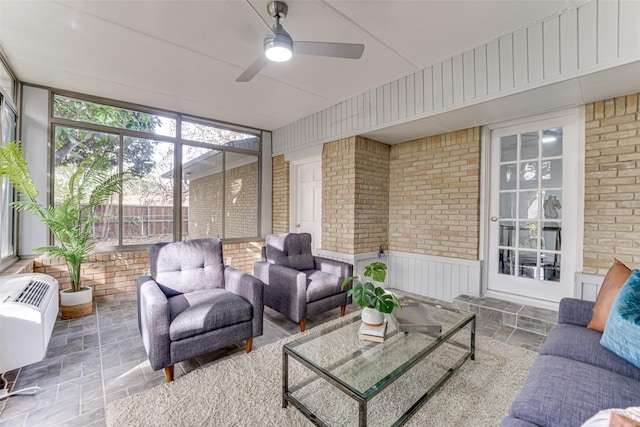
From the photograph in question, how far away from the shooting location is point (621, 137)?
2.51 meters

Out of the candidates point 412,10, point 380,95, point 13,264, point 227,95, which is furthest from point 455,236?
point 13,264

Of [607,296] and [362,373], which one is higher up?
[607,296]

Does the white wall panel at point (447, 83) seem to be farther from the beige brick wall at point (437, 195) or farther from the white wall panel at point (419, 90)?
the beige brick wall at point (437, 195)

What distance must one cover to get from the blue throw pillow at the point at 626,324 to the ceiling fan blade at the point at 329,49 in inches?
87.5

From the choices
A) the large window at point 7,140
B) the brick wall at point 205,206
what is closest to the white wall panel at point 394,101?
the brick wall at point 205,206

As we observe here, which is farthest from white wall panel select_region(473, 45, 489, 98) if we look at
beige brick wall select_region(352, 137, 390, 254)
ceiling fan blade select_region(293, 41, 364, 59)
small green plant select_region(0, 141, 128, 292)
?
small green plant select_region(0, 141, 128, 292)

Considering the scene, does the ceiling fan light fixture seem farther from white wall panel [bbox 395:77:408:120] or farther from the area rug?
the area rug

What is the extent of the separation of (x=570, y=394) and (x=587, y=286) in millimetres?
2114

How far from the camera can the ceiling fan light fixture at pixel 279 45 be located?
6.49 feet

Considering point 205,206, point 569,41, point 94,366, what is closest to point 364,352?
point 94,366

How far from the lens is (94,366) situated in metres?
2.18

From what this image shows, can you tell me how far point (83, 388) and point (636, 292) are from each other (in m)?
3.50

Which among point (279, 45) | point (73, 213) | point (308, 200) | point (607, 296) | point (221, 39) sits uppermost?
point (221, 39)

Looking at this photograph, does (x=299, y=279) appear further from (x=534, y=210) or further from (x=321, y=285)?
(x=534, y=210)
